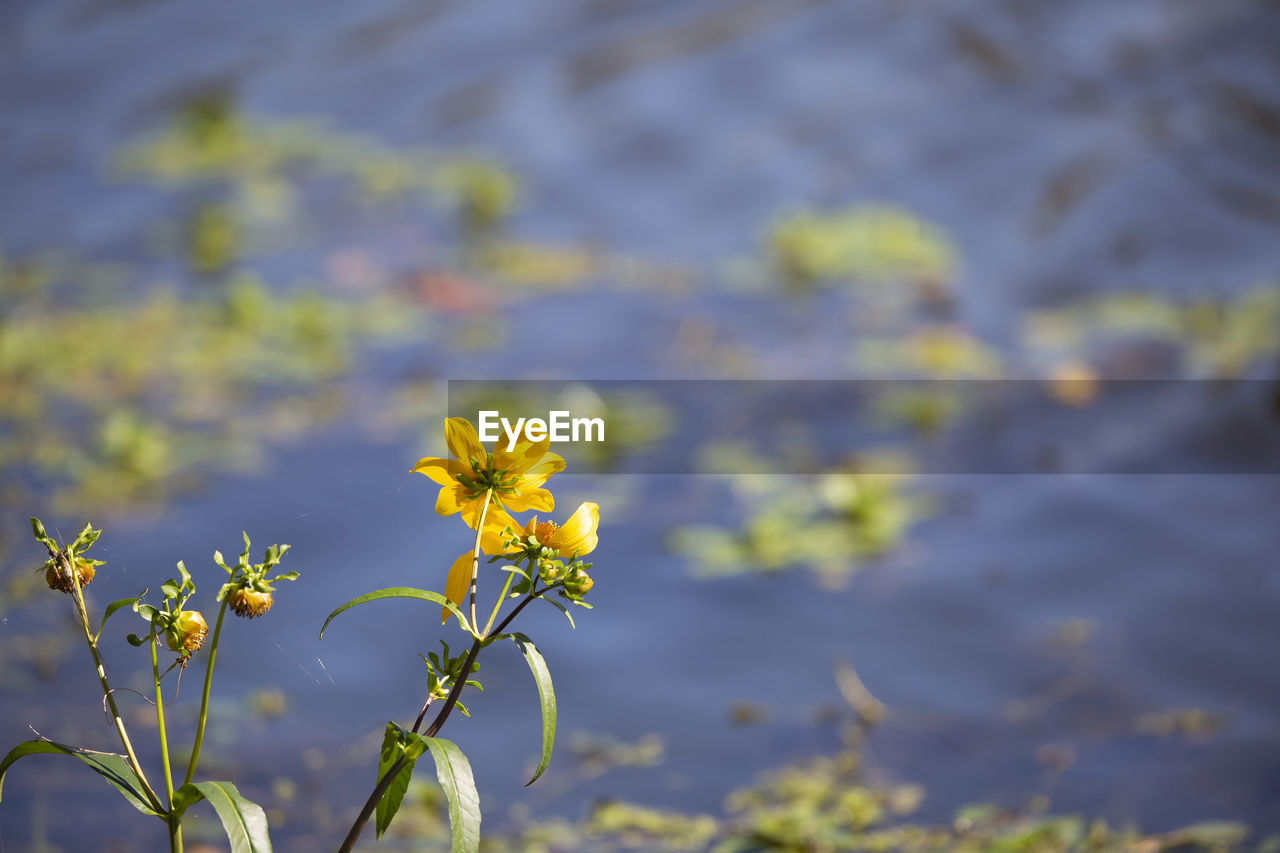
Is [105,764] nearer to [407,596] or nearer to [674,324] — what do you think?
[407,596]

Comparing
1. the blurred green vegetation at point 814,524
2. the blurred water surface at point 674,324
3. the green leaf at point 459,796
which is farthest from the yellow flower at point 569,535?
the blurred green vegetation at point 814,524

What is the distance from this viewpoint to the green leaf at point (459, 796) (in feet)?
2.12

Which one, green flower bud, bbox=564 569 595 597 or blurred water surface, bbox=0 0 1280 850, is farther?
blurred water surface, bbox=0 0 1280 850

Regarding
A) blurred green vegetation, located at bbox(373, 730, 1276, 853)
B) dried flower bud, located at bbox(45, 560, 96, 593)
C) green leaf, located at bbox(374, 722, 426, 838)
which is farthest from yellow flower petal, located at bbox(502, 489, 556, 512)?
blurred green vegetation, located at bbox(373, 730, 1276, 853)

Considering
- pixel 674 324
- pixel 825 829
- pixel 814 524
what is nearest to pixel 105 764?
pixel 825 829

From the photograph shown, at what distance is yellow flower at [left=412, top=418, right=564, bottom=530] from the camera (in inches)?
28.2

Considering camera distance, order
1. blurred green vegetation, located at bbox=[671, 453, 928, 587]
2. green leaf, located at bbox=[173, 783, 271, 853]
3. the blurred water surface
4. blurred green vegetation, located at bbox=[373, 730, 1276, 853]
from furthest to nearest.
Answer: blurred green vegetation, located at bbox=[671, 453, 928, 587]
the blurred water surface
blurred green vegetation, located at bbox=[373, 730, 1276, 853]
green leaf, located at bbox=[173, 783, 271, 853]

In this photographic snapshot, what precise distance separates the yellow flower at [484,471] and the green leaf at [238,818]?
21 centimetres

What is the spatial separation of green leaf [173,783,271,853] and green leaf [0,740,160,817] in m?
0.05

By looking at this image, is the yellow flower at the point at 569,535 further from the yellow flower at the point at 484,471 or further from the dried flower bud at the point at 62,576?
the dried flower bud at the point at 62,576

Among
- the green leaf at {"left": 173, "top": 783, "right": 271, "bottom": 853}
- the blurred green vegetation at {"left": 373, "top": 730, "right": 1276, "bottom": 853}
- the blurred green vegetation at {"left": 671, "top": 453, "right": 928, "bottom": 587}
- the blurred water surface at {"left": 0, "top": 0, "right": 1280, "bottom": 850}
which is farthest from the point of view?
the blurred green vegetation at {"left": 671, "top": 453, "right": 928, "bottom": 587}

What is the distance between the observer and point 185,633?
672 mm

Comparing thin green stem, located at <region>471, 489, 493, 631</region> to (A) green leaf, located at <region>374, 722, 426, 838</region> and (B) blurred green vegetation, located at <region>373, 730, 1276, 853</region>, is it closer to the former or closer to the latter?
(A) green leaf, located at <region>374, 722, 426, 838</region>

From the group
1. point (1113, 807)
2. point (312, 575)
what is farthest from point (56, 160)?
point (1113, 807)
